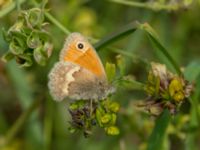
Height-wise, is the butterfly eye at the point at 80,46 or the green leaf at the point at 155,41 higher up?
the green leaf at the point at 155,41

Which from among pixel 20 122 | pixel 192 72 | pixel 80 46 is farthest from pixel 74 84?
pixel 20 122

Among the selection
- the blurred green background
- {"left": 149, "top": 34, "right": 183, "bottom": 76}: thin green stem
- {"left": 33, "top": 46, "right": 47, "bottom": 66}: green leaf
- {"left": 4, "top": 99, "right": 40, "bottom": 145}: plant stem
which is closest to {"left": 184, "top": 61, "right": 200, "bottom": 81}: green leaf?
{"left": 149, "top": 34, "right": 183, "bottom": 76}: thin green stem

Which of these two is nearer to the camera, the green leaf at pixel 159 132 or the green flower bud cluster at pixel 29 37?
the green flower bud cluster at pixel 29 37

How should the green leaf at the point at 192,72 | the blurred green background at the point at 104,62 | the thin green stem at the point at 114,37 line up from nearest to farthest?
the thin green stem at the point at 114,37 < the green leaf at the point at 192,72 < the blurred green background at the point at 104,62

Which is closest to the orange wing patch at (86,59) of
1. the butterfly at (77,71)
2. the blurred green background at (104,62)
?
the butterfly at (77,71)

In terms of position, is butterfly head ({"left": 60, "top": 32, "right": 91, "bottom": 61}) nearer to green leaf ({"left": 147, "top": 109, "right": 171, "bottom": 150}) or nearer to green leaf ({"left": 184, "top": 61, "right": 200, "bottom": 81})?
green leaf ({"left": 147, "top": 109, "right": 171, "bottom": 150})

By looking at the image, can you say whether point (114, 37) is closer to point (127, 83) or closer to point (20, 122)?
point (127, 83)

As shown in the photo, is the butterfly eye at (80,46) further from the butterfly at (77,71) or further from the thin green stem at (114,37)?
the thin green stem at (114,37)
